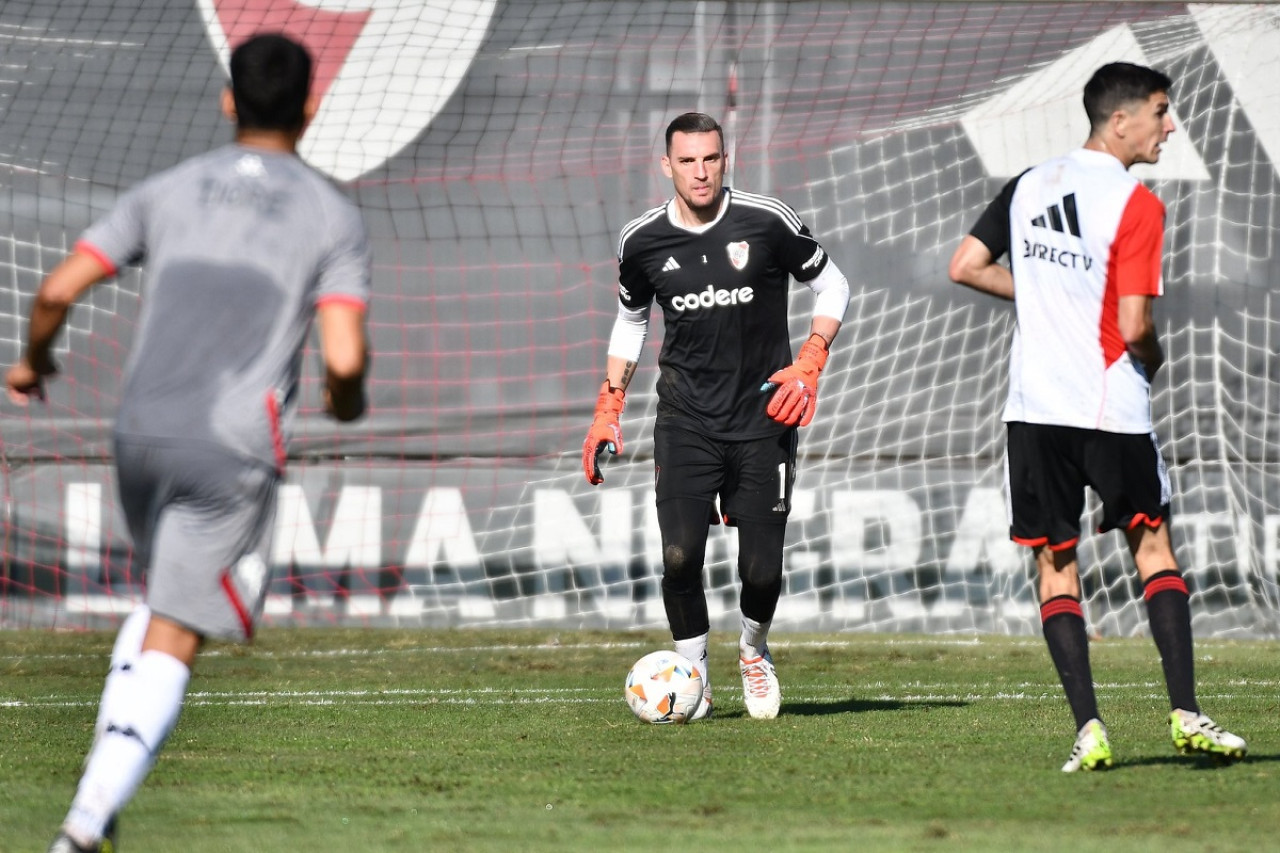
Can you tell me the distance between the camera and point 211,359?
3.62 m

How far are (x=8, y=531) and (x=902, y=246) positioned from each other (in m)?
5.98

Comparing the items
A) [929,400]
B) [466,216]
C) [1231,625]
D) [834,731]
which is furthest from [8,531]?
[1231,625]

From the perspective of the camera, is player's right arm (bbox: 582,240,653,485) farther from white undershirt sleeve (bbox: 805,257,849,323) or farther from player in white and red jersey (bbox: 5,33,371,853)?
player in white and red jersey (bbox: 5,33,371,853)

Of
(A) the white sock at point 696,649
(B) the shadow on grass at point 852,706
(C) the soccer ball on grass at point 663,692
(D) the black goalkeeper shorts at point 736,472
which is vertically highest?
(D) the black goalkeeper shorts at point 736,472

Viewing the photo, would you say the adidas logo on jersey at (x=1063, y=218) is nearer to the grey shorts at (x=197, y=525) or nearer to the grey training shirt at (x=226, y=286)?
the grey training shirt at (x=226, y=286)

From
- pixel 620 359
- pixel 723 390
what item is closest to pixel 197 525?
pixel 723 390

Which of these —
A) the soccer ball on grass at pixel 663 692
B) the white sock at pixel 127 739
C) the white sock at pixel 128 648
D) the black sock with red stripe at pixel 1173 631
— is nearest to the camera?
the white sock at pixel 127 739

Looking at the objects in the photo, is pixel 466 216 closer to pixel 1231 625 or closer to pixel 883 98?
pixel 883 98

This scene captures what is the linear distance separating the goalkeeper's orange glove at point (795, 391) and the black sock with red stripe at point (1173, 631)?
1712 mm

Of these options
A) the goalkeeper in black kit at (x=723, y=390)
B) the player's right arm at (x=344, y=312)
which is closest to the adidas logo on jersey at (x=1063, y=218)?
the goalkeeper in black kit at (x=723, y=390)

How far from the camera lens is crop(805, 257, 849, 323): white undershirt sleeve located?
6750 mm

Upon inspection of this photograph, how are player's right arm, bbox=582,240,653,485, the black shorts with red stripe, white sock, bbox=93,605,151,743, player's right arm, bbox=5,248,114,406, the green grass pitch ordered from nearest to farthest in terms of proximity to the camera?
player's right arm, bbox=5,248,114,406
white sock, bbox=93,605,151,743
the green grass pitch
the black shorts with red stripe
player's right arm, bbox=582,240,653,485

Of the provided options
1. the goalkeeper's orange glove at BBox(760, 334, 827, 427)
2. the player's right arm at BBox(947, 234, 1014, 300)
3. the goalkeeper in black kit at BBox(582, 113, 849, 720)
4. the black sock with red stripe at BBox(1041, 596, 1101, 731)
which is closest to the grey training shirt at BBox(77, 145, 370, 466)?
the player's right arm at BBox(947, 234, 1014, 300)

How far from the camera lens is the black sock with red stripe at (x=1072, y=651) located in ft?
15.9
